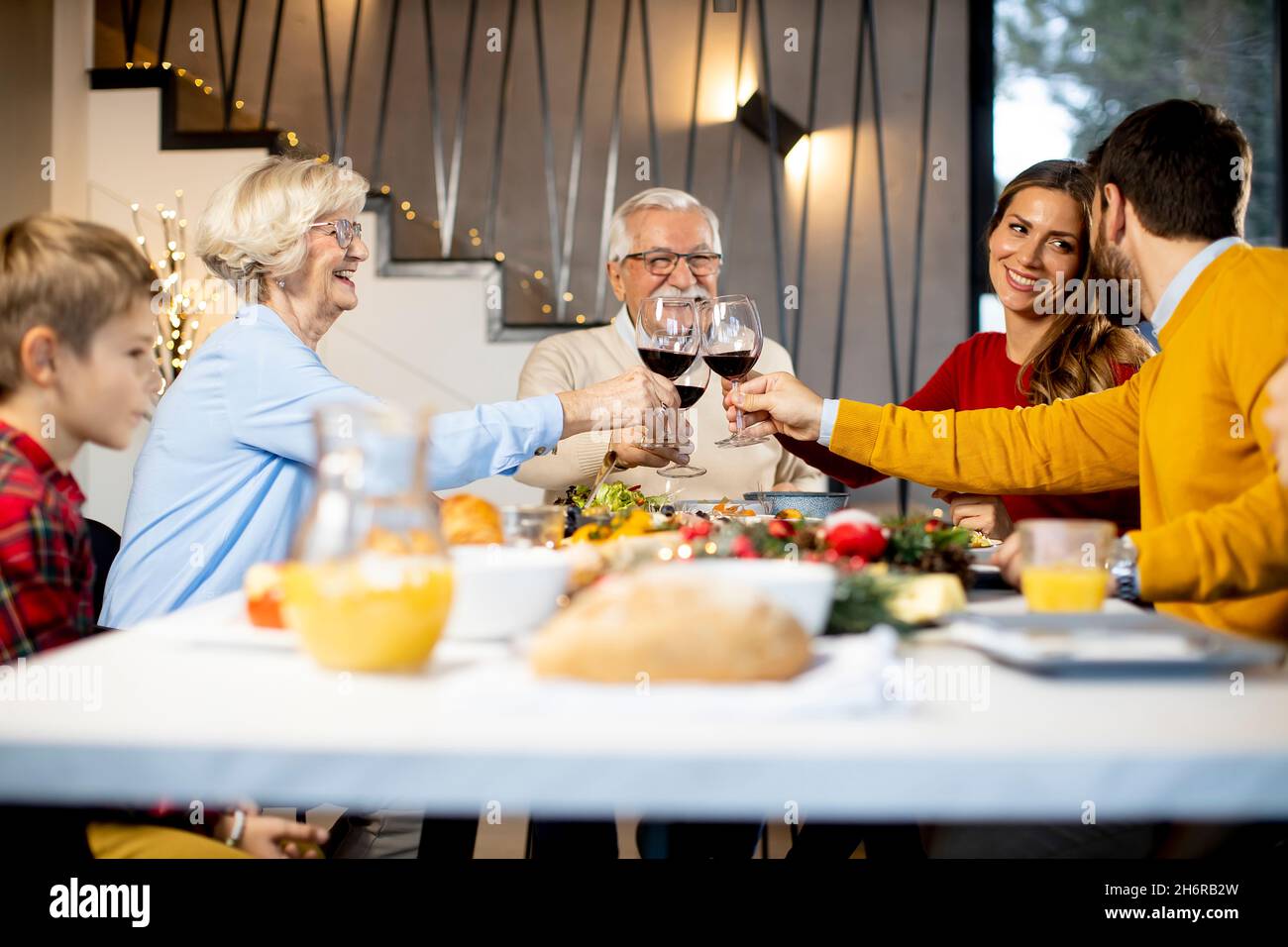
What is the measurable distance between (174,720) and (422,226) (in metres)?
3.33

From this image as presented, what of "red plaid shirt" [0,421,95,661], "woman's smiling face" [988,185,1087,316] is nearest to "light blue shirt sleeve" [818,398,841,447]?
"woman's smiling face" [988,185,1087,316]

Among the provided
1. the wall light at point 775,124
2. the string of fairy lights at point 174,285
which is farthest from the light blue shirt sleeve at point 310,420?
the wall light at point 775,124

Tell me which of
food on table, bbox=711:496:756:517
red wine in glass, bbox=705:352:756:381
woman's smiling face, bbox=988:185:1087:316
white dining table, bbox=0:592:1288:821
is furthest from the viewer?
woman's smiling face, bbox=988:185:1087:316

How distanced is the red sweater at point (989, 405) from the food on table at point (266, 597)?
1.32 metres

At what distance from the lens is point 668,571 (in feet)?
2.57

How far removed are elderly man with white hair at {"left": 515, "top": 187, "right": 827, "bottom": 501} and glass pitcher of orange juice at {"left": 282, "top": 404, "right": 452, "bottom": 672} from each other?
6.90 ft

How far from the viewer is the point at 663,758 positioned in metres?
0.62

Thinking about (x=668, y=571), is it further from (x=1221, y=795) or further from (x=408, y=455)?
(x=1221, y=795)

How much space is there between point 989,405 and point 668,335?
962mm

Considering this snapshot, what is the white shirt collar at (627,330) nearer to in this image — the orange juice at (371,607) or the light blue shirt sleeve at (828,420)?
the light blue shirt sleeve at (828,420)

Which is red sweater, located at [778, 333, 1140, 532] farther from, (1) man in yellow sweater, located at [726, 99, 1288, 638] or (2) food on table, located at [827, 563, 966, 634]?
(2) food on table, located at [827, 563, 966, 634]

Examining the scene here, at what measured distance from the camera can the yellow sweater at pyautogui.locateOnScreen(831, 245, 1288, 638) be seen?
1.14 m

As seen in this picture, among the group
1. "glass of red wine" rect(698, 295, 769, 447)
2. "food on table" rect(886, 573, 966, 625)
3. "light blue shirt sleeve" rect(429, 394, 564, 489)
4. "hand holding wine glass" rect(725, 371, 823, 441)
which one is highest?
"glass of red wine" rect(698, 295, 769, 447)
